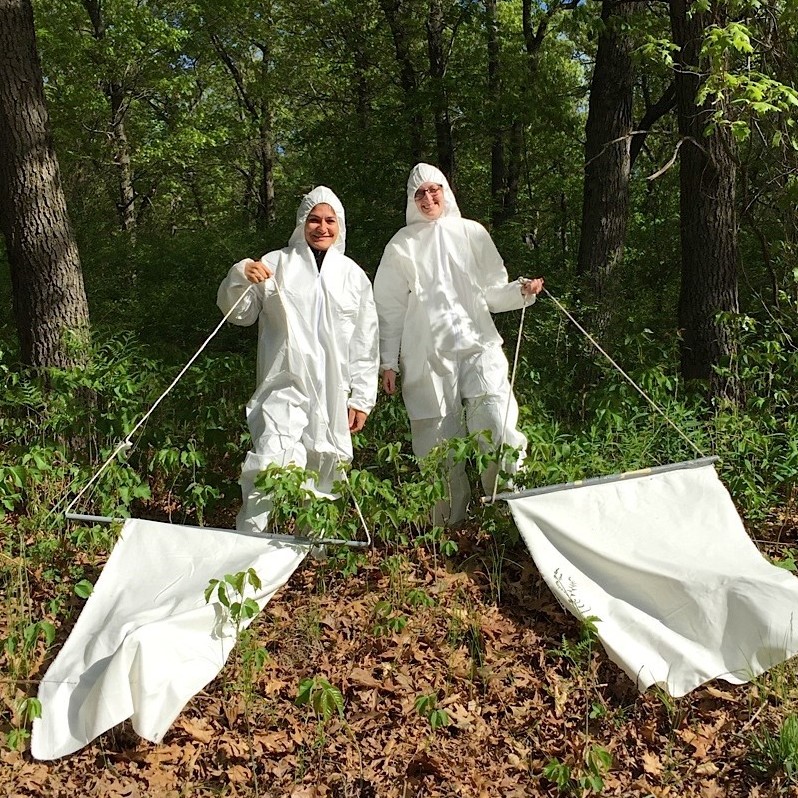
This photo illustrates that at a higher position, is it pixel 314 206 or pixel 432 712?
pixel 314 206

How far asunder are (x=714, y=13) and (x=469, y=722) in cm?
438

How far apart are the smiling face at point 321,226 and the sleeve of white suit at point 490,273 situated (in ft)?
2.62

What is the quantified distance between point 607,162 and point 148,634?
19.0 ft

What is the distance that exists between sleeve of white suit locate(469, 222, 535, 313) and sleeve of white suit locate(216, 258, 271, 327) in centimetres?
122

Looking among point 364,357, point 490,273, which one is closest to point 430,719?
point 364,357

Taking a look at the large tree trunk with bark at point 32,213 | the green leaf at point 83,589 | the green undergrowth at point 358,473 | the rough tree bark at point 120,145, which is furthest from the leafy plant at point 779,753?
the rough tree bark at point 120,145

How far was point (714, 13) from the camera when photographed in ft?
15.8

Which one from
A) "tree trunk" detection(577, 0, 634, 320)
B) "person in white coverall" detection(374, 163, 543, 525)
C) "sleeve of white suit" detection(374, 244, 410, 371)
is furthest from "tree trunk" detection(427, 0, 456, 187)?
"sleeve of white suit" detection(374, 244, 410, 371)

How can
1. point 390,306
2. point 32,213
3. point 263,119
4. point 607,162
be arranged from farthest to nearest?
point 263,119 < point 607,162 < point 32,213 < point 390,306

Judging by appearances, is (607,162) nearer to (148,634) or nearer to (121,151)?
(148,634)

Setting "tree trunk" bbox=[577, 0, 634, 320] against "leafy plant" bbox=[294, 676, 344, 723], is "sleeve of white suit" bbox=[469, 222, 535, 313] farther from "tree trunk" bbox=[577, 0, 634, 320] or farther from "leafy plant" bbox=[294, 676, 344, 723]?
"tree trunk" bbox=[577, 0, 634, 320]

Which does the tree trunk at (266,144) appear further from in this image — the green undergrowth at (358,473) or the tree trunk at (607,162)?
the green undergrowth at (358,473)

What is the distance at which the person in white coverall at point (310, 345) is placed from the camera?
381cm

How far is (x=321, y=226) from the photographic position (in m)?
4.00
